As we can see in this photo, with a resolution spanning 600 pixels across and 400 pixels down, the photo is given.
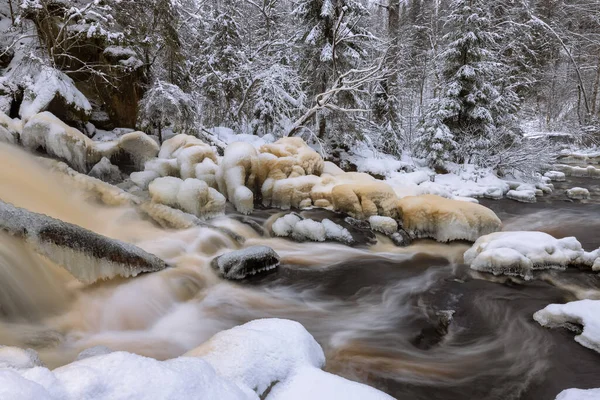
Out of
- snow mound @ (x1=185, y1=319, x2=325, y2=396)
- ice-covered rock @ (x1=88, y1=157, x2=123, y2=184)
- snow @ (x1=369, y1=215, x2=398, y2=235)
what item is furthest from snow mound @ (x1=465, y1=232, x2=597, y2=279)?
ice-covered rock @ (x1=88, y1=157, x2=123, y2=184)

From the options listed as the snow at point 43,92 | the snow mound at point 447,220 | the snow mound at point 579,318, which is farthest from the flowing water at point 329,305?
the snow at point 43,92

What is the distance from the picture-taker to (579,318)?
12.0 ft

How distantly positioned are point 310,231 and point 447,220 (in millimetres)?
2647

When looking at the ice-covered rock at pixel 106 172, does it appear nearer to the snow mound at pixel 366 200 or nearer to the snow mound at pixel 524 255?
the snow mound at pixel 366 200

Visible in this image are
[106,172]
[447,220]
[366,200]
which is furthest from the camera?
[366,200]

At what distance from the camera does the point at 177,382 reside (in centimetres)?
142

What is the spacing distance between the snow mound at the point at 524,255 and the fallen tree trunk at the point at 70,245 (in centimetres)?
519

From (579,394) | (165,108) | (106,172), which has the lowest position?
(579,394)

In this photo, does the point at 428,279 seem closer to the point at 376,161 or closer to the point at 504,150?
the point at 376,161

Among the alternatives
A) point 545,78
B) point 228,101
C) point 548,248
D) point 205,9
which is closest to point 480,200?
point 548,248

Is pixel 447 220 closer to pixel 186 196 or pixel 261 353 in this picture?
pixel 186 196

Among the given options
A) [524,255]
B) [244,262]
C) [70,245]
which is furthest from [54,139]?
[524,255]

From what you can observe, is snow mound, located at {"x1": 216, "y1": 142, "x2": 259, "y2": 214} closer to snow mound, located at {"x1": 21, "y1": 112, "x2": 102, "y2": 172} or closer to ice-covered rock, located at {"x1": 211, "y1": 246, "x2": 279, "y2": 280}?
ice-covered rock, located at {"x1": 211, "y1": 246, "x2": 279, "y2": 280}

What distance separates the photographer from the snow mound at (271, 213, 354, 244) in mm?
6367
